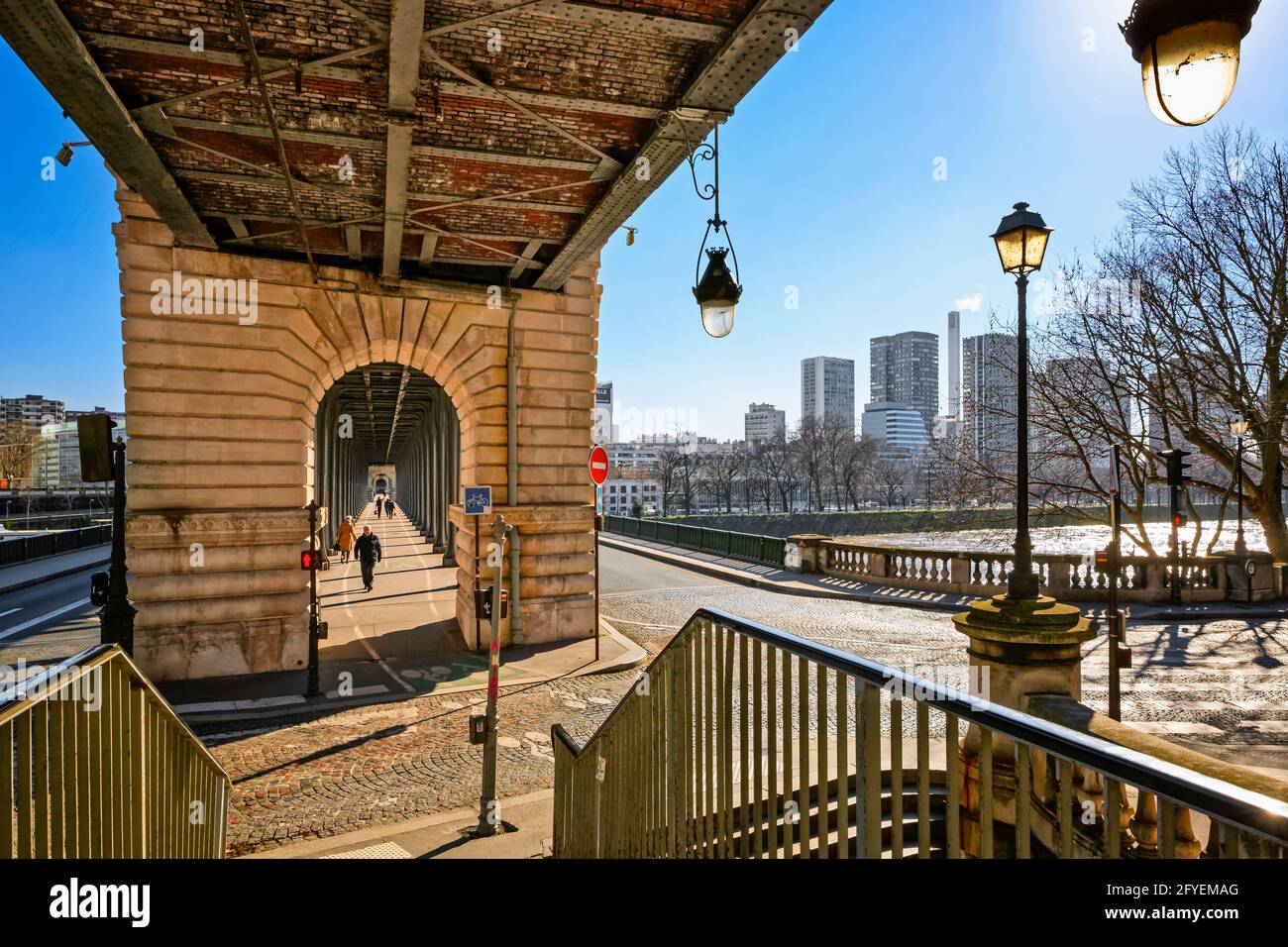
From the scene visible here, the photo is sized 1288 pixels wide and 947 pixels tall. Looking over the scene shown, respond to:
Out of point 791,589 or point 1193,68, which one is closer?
point 1193,68

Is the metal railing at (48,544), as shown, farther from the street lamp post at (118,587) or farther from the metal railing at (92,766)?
the metal railing at (92,766)

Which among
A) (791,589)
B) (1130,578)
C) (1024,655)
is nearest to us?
(1024,655)

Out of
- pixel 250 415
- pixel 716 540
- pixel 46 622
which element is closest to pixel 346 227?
pixel 250 415

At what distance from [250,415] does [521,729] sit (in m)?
7.28

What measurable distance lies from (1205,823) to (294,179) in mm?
10890

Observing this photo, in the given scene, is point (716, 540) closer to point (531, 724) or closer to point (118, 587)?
point (531, 724)

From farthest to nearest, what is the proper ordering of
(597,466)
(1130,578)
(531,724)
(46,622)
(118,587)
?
1. (1130,578)
2. (46,622)
3. (597,466)
4. (531,724)
5. (118,587)

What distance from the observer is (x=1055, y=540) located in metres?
49.3

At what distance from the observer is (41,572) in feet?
86.4

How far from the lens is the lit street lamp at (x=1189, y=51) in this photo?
263 cm

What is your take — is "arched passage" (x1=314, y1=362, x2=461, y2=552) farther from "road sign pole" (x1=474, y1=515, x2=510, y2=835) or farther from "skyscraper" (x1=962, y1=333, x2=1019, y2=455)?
"skyscraper" (x1=962, y1=333, x2=1019, y2=455)

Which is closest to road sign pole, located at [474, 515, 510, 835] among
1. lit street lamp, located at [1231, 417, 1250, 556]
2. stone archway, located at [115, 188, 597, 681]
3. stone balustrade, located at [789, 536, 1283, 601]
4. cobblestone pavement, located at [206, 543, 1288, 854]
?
cobblestone pavement, located at [206, 543, 1288, 854]

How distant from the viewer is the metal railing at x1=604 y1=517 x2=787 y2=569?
28375mm

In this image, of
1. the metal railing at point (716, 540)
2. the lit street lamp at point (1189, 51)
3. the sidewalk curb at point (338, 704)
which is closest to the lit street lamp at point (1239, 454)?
the metal railing at point (716, 540)
